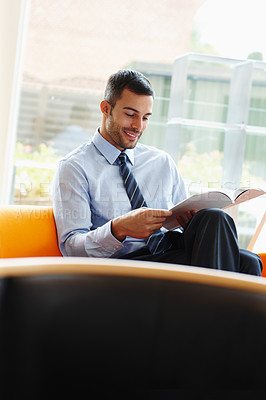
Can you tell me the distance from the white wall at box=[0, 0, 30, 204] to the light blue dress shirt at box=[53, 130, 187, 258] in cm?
141

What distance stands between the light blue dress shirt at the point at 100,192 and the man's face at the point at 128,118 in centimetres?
4

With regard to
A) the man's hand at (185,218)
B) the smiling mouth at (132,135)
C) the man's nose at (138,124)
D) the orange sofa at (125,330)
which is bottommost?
the orange sofa at (125,330)

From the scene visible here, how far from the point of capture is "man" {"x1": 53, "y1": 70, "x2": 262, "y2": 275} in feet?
4.91

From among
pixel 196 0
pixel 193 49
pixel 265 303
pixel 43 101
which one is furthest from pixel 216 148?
pixel 265 303

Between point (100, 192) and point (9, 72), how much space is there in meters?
1.64

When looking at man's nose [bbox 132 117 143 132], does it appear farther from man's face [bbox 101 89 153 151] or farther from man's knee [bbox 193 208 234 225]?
man's knee [bbox 193 208 234 225]

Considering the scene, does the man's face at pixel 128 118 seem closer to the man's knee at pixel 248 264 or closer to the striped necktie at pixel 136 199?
the striped necktie at pixel 136 199

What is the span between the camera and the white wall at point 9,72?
3.09 metres

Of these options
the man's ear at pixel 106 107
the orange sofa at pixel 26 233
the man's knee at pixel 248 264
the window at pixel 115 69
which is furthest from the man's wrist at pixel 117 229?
the window at pixel 115 69

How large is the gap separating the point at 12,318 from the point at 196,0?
3257 millimetres

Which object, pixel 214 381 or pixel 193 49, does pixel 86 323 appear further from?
pixel 193 49

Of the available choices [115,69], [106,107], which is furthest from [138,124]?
[115,69]

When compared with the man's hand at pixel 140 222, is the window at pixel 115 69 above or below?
above

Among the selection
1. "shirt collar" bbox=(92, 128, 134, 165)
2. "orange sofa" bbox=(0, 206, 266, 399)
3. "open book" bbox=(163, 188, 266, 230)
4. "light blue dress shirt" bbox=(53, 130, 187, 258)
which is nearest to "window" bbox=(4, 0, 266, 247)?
"light blue dress shirt" bbox=(53, 130, 187, 258)
